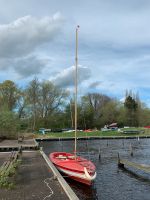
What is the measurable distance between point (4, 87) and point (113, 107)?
3752 centimetres

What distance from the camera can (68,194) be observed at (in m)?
14.2

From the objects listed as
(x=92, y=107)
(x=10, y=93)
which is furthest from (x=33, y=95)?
(x=92, y=107)

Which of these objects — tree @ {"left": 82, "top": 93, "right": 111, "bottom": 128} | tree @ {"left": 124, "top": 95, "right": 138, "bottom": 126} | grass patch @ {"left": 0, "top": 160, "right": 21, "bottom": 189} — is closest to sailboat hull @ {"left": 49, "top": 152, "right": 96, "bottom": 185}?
grass patch @ {"left": 0, "top": 160, "right": 21, "bottom": 189}

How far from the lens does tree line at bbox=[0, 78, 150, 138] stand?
88.9m

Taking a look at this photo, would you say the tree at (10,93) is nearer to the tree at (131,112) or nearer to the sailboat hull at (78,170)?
the tree at (131,112)

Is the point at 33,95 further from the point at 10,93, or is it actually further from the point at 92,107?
Result: the point at 92,107

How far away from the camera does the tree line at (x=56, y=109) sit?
88.9 meters

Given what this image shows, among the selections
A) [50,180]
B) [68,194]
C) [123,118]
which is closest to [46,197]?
[68,194]

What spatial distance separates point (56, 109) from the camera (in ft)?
322

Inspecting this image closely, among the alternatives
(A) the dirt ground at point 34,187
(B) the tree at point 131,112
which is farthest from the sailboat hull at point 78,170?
(B) the tree at point 131,112

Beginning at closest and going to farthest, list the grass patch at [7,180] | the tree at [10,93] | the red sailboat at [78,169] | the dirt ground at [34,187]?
the dirt ground at [34,187]
the grass patch at [7,180]
the red sailboat at [78,169]
the tree at [10,93]

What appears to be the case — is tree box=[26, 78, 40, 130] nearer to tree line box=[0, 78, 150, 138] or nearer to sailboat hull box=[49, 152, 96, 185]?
tree line box=[0, 78, 150, 138]

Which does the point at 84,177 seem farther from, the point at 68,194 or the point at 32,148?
the point at 32,148

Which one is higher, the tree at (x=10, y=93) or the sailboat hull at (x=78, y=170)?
the tree at (x=10, y=93)
